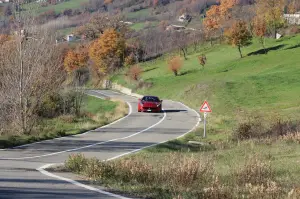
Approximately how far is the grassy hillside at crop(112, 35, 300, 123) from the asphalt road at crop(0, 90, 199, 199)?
5.71m

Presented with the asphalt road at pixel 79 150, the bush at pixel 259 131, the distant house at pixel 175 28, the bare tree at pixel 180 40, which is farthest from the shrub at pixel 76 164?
the distant house at pixel 175 28

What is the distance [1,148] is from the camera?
17.6 metres

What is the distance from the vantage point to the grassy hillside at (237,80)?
140 feet

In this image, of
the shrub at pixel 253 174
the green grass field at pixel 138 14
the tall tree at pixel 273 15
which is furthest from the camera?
the green grass field at pixel 138 14

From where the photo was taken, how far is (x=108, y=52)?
96.4m

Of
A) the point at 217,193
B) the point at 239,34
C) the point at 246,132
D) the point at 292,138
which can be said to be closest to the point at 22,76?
the point at 246,132

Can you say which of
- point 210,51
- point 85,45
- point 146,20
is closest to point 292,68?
point 210,51

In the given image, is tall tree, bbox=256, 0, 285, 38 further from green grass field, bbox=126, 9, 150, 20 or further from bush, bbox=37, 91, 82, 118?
green grass field, bbox=126, 9, 150, 20

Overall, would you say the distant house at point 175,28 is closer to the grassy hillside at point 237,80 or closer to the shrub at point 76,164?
the grassy hillside at point 237,80

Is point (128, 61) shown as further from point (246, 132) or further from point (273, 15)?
point (246, 132)

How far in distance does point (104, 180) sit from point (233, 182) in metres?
2.52

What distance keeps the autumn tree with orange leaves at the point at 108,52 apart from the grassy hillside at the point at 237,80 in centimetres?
568

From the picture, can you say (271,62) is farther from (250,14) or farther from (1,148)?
(1,148)

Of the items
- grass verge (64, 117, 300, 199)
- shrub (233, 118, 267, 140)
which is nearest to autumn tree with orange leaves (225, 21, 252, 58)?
shrub (233, 118, 267, 140)
